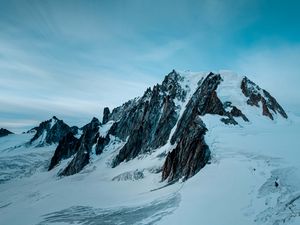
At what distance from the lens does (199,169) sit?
39.2 metres

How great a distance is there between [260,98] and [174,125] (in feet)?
84.2

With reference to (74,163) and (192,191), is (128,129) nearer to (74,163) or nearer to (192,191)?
(74,163)

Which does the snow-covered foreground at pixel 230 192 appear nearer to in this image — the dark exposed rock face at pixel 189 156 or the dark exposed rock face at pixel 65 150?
the dark exposed rock face at pixel 189 156

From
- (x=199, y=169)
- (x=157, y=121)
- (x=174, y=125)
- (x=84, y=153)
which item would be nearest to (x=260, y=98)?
(x=174, y=125)

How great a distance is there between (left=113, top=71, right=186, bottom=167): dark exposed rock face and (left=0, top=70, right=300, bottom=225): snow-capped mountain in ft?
1.11

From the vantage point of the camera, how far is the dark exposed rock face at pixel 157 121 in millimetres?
91062

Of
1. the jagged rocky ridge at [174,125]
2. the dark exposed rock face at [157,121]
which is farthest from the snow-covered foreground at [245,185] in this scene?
the dark exposed rock face at [157,121]

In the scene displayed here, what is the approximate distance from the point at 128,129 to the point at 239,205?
103 metres

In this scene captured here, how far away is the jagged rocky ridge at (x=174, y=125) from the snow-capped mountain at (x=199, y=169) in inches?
10.8

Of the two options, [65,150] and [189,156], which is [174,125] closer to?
[189,156]

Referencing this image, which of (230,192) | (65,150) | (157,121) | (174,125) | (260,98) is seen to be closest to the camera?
(230,192)

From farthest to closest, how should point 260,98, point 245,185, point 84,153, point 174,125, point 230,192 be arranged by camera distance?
1. point 84,153
2. point 174,125
3. point 260,98
4. point 245,185
5. point 230,192

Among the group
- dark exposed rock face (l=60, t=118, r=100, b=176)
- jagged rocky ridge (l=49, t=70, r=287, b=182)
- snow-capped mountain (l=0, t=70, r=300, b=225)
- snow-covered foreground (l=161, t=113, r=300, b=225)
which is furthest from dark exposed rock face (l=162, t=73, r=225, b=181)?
dark exposed rock face (l=60, t=118, r=100, b=176)

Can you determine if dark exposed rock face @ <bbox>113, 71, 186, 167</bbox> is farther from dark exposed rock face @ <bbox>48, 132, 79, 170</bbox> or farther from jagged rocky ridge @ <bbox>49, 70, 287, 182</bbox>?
dark exposed rock face @ <bbox>48, 132, 79, 170</bbox>
